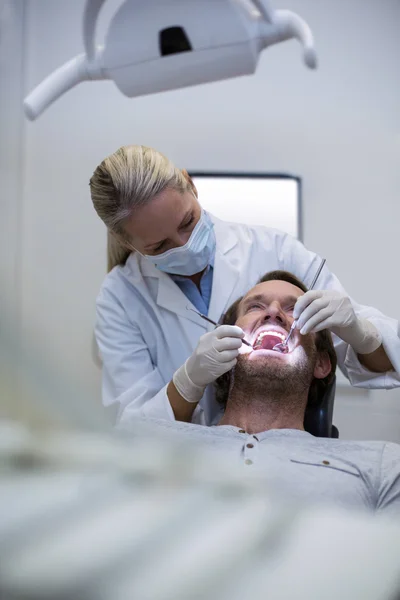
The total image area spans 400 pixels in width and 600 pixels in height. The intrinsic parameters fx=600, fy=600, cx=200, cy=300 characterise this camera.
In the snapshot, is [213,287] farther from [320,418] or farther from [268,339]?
[320,418]

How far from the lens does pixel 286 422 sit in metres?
1.39

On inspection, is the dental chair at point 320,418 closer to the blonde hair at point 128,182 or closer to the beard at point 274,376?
the beard at point 274,376

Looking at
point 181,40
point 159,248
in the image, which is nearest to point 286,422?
point 159,248

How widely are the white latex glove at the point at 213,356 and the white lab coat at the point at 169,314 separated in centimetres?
16

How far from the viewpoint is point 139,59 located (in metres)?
1.22

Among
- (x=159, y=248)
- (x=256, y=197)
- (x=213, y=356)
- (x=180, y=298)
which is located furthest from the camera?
(x=256, y=197)

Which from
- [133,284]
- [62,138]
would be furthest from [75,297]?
[62,138]

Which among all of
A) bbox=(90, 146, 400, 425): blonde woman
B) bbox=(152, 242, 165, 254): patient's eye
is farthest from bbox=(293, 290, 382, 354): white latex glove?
bbox=(152, 242, 165, 254): patient's eye

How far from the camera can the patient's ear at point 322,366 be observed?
4.84 feet

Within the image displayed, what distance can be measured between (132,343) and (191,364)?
0.81ft

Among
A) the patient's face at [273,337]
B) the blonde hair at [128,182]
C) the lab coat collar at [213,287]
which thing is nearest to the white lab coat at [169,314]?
the lab coat collar at [213,287]

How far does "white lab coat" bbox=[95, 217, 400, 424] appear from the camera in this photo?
5.13 feet

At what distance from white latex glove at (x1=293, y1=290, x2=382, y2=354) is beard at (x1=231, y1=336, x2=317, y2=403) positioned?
8 cm

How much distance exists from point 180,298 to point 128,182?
352 mm
